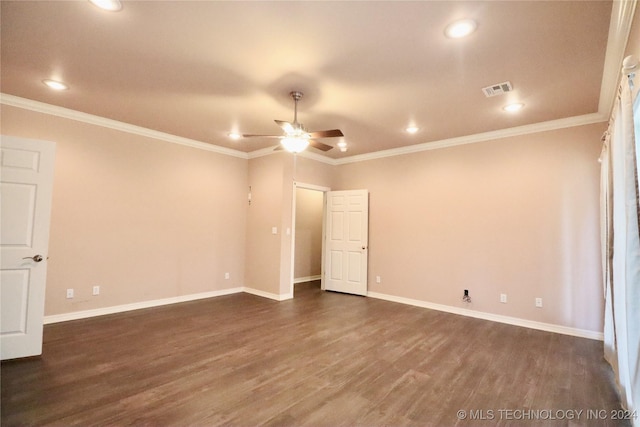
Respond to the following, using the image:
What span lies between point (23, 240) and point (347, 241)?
4719 millimetres

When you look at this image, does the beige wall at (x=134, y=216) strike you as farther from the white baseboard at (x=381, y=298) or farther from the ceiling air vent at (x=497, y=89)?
the ceiling air vent at (x=497, y=89)

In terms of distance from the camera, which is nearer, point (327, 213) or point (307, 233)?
point (327, 213)

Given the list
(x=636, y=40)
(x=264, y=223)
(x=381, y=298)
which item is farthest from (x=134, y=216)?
(x=636, y=40)

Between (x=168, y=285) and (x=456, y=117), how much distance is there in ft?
16.8

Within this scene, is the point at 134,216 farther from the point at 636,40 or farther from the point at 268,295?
the point at 636,40

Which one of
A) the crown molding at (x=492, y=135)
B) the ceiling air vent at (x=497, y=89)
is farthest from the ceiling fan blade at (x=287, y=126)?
the crown molding at (x=492, y=135)

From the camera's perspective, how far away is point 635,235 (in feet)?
5.92

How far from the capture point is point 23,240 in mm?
2977

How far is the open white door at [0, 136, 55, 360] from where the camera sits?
2873mm

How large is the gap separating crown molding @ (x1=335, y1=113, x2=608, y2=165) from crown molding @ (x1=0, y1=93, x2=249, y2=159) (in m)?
2.97

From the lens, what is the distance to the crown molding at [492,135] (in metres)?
3.89

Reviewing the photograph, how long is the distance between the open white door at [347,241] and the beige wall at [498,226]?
19 centimetres

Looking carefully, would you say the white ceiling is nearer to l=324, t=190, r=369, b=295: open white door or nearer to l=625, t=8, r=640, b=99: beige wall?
l=625, t=8, r=640, b=99: beige wall

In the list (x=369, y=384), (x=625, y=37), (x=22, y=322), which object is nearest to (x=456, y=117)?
(x=625, y=37)
